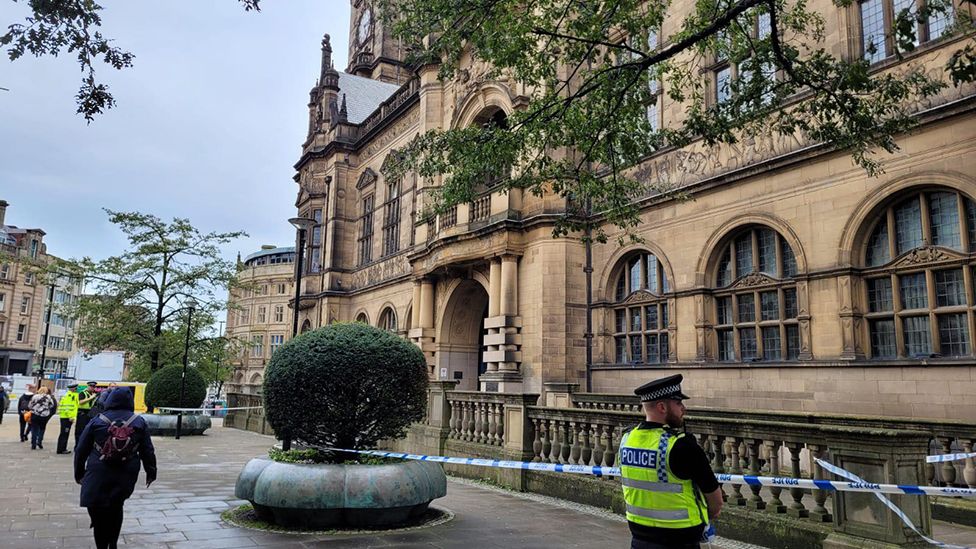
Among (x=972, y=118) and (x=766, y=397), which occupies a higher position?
(x=972, y=118)

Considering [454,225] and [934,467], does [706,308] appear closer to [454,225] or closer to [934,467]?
[934,467]

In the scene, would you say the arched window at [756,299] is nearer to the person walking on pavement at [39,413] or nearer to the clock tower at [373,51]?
the person walking on pavement at [39,413]

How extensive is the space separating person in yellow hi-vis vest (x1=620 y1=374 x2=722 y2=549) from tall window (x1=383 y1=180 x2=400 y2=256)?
2404cm

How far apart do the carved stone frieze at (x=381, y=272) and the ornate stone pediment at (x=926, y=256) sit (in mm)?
17537

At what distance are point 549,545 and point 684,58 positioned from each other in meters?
11.9

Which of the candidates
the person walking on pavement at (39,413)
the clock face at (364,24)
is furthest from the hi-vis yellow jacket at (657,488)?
the clock face at (364,24)

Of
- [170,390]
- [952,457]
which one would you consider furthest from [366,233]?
[952,457]

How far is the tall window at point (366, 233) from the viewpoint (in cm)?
3090

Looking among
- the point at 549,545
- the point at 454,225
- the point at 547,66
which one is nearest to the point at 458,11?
the point at 547,66

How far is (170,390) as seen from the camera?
2412cm

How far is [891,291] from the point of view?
11.5 metres

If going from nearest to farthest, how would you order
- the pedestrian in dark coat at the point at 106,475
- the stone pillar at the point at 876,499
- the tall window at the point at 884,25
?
1. the stone pillar at the point at 876,499
2. the pedestrian in dark coat at the point at 106,475
3. the tall window at the point at 884,25

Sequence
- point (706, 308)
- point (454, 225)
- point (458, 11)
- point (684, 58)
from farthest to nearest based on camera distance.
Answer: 1. point (454, 225)
2. point (684, 58)
3. point (706, 308)
4. point (458, 11)

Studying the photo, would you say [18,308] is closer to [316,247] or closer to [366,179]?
[316,247]
